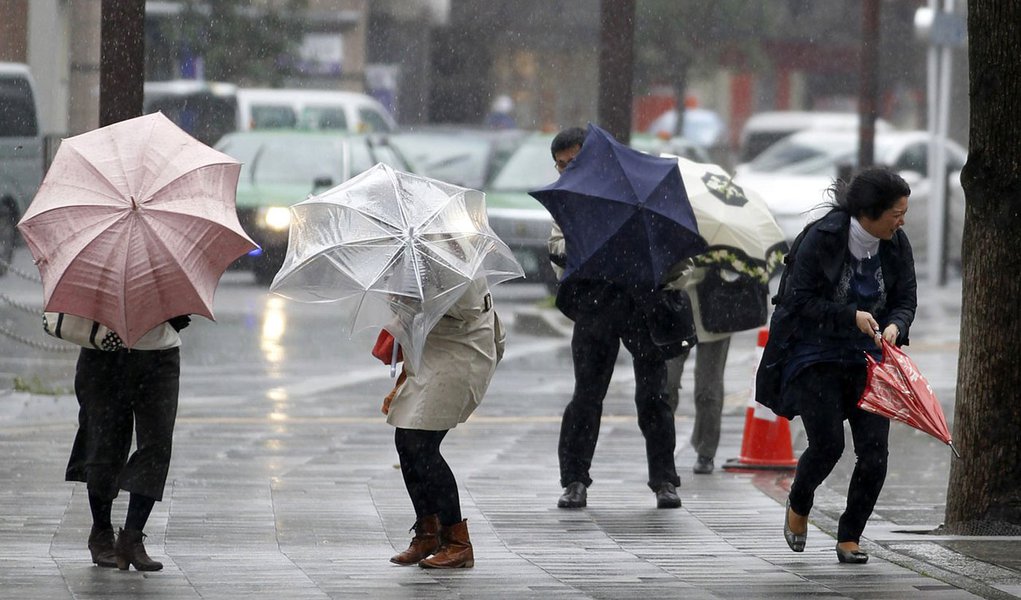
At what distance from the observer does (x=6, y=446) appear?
1005cm

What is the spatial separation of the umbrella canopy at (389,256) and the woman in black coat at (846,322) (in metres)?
1.22

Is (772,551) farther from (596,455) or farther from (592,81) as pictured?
(592,81)

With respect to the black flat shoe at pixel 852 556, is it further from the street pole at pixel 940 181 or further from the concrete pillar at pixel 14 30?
the concrete pillar at pixel 14 30

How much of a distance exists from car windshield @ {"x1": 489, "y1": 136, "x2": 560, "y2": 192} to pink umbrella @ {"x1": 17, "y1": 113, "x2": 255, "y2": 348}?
1393 centimetres

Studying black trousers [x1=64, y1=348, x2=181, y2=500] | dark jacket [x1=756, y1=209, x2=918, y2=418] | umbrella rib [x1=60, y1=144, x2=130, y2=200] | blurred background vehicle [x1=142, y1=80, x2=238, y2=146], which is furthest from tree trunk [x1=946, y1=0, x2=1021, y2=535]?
blurred background vehicle [x1=142, y1=80, x2=238, y2=146]

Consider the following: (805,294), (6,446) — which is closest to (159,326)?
(805,294)

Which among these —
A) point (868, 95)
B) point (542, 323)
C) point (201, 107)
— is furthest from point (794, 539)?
point (201, 107)

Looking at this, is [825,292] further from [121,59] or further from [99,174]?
[121,59]

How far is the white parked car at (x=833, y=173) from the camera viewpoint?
78.9 feet

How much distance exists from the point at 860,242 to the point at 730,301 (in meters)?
2.15

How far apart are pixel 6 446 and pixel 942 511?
5.11m

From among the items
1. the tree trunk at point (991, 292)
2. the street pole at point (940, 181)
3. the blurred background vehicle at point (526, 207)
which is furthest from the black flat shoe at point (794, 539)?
the street pole at point (940, 181)

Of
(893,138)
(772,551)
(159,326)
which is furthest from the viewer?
(893,138)

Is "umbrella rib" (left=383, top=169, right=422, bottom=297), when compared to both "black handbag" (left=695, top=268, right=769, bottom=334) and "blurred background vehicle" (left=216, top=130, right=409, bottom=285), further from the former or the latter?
"blurred background vehicle" (left=216, top=130, right=409, bottom=285)
